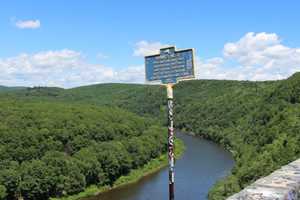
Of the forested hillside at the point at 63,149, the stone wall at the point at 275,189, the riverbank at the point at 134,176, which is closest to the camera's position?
the stone wall at the point at 275,189

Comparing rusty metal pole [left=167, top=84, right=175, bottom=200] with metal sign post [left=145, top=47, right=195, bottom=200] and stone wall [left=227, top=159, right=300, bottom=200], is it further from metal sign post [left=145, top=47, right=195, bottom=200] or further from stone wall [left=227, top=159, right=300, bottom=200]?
stone wall [left=227, top=159, right=300, bottom=200]

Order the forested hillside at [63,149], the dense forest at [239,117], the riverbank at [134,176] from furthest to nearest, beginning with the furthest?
the riverbank at [134,176] < the forested hillside at [63,149] < the dense forest at [239,117]

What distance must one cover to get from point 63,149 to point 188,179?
722 inches

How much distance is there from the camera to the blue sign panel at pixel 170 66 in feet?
34.1

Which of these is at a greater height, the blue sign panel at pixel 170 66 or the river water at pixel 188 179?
the blue sign panel at pixel 170 66

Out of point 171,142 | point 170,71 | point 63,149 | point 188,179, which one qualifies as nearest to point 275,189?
point 171,142

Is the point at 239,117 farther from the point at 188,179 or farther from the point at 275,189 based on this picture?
the point at 275,189

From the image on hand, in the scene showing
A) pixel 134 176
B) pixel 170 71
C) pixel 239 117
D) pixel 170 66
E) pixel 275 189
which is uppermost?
pixel 170 66

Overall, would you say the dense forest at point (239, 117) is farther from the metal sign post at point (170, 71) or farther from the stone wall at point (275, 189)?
the stone wall at point (275, 189)

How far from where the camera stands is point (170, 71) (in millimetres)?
10719

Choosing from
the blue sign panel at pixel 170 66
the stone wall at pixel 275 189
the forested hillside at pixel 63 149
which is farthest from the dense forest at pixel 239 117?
the stone wall at pixel 275 189

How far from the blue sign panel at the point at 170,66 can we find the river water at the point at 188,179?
34.1m

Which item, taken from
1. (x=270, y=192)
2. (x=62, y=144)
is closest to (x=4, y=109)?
(x=62, y=144)

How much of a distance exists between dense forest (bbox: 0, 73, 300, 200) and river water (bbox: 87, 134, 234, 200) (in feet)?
9.67
